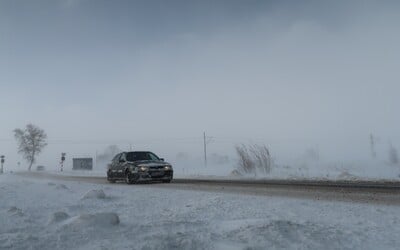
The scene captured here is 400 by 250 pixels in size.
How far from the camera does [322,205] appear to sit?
30.5ft

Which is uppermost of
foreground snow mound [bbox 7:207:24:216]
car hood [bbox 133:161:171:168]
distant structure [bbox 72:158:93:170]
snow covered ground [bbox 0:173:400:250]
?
distant structure [bbox 72:158:93:170]

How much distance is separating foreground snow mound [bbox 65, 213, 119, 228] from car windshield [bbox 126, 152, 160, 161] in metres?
15.6

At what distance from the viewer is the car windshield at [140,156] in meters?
22.2

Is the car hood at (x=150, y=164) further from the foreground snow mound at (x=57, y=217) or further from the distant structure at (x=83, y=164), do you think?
the distant structure at (x=83, y=164)

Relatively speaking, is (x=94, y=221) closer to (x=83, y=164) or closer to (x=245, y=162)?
(x=245, y=162)

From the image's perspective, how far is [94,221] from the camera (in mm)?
6301

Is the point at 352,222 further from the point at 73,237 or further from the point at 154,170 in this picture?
the point at 154,170

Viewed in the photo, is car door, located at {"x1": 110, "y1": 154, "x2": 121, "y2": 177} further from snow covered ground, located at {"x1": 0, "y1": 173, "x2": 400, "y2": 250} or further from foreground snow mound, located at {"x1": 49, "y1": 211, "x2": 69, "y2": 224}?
foreground snow mound, located at {"x1": 49, "y1": 211, "x2": 69, "y2": 224}

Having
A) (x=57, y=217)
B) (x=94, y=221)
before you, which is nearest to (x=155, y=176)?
(x=57, y=217)

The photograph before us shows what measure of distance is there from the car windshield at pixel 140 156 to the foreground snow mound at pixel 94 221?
51.2 ft

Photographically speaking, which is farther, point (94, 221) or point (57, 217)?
point (57, 217)

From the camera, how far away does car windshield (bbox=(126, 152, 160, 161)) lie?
72.7 ft

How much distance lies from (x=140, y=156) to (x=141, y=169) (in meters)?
1.93

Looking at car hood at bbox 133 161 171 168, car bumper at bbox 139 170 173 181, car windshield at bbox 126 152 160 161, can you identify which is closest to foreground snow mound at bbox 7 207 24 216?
car bumper at bbox 139 170 173 181
